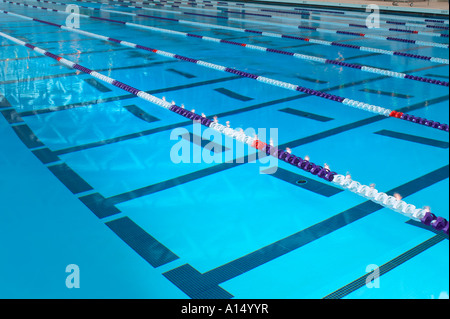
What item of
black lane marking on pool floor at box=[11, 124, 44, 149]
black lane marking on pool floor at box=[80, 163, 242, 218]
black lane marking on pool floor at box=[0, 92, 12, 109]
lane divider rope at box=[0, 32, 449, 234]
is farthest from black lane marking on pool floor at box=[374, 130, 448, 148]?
black lane marking on pool floor at box=[0, 92, 12, 109]

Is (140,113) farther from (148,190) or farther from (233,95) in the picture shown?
(148,190)

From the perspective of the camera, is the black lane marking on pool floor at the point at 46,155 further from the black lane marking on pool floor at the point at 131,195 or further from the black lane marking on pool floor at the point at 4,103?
the black lane marking on pool floor at the point at 4,103

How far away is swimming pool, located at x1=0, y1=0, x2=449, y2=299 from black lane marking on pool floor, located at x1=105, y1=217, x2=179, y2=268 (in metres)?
0.01

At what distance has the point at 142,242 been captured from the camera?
2.61 meters

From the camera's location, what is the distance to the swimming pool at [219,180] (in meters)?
2.33

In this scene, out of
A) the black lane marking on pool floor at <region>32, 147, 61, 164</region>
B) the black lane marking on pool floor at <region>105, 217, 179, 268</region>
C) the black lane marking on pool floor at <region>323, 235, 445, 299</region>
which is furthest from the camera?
the black lane marking on pool floor at <region>32, 147, 61, 164</region>

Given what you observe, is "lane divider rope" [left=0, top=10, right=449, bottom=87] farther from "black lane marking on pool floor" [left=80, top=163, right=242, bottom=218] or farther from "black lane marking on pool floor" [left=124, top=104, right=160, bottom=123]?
"black lane marking on pool floor" [left=80, top=163, right=242, bottom=218]

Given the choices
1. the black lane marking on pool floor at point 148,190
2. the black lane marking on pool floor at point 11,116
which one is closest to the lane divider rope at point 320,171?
the black lane marking on pool floor at point 148,190

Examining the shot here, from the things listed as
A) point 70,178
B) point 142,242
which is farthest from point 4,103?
point 142,242

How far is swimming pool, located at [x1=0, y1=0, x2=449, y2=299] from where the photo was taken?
2326 mm

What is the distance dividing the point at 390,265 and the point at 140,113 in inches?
127

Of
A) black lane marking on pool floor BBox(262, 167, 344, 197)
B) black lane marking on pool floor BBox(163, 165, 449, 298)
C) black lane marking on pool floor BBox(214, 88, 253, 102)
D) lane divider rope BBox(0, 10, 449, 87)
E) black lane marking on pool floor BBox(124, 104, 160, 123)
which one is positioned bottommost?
black lane marking on pool floor BBox(163, 165, 449, 298)
